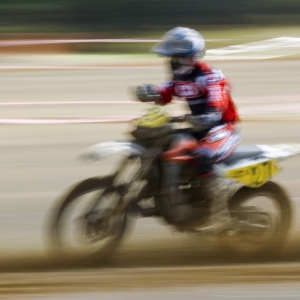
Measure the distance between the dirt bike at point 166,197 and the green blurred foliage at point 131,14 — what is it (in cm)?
1754

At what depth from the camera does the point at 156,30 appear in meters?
23.1

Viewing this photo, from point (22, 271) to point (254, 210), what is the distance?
1.66 m

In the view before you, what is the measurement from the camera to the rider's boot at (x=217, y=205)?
5094 millimetres

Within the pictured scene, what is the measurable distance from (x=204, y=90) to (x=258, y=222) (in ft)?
3.39

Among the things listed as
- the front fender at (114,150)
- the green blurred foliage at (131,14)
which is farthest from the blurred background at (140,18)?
the front fender at (114,150)

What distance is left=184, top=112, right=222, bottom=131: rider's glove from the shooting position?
4.85 metres

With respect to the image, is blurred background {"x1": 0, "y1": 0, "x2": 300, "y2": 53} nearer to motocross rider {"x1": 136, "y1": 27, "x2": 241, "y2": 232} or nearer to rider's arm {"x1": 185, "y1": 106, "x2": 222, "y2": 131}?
motocross rider {"x1": 136, "y1": 27, "x2": 241, "y2": 232}

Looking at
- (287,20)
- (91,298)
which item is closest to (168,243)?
(91,298)

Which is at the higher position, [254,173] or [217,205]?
[254,173]

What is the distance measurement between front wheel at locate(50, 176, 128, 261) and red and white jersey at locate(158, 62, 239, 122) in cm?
79

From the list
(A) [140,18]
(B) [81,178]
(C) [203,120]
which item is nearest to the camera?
(C) [203,120]

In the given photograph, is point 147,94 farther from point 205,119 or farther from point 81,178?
point 81,178

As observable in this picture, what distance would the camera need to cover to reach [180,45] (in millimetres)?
4930

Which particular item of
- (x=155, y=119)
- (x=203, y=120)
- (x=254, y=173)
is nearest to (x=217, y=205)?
(x=254, y=173)
